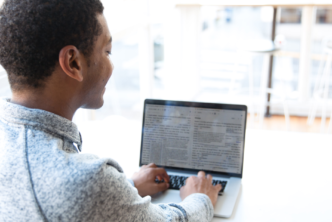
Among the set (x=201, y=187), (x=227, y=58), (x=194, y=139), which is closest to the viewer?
(x=201, y=187)

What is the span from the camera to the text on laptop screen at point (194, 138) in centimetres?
113

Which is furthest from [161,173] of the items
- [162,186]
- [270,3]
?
[270,3]

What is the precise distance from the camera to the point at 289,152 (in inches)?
50.7

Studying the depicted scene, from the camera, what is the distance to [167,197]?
3.44 ft

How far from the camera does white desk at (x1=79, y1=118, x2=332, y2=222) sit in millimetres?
967

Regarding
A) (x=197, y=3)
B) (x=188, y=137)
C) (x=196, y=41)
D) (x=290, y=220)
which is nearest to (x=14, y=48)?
(x=188, y=137)

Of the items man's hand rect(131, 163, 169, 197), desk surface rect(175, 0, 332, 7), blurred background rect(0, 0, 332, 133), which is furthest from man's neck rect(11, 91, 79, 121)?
desk surface rect(175, 0, 332, 7)

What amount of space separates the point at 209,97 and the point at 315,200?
2.81 m

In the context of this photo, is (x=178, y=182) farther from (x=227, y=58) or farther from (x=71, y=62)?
(x=227, y=58)

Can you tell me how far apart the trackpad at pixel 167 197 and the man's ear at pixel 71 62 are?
467 millimetres

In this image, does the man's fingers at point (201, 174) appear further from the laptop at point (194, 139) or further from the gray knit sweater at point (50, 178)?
the gray knit sweater at point (50, 178)

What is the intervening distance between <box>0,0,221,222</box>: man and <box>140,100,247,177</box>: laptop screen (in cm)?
40

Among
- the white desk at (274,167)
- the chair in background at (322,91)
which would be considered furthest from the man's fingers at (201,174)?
the chair in background at (322,91)

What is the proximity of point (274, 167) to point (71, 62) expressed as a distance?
0.79m
